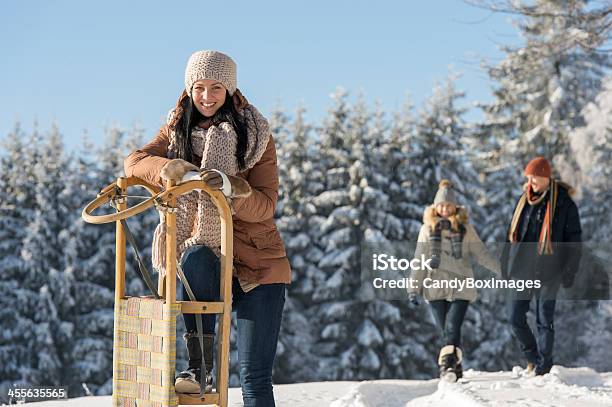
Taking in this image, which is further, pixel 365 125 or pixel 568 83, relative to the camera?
pixel 365 125

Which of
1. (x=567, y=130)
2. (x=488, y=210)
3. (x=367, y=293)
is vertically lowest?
(x=367, y=293)

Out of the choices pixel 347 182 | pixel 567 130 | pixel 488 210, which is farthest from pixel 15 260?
pixel 567 130

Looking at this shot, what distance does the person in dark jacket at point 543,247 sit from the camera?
7805mm

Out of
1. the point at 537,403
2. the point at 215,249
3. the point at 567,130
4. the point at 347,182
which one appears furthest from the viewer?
the point at 347,182

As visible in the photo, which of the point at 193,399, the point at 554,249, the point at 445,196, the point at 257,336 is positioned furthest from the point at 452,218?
the point at 193,399

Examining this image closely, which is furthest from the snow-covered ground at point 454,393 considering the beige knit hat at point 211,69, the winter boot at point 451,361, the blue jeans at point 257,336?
the beige knit hat at point 211,69

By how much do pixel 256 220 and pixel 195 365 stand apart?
62 centimetres

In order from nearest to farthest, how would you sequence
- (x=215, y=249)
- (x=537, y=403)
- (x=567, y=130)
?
(x=215, y=249) < (x=537, y=403) < (x=567, y=130)

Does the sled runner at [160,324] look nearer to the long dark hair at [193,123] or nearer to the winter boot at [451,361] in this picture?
the long dark hair at [193,123]

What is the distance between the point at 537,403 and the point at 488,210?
83.5 ft

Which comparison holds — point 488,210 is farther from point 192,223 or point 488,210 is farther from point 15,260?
point 192,223

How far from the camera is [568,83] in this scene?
28734 millimetres

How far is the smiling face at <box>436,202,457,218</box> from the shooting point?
815cm

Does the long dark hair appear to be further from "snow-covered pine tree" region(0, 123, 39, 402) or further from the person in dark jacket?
"snow-covered pine tree" region(0, 123, 39, 402)
